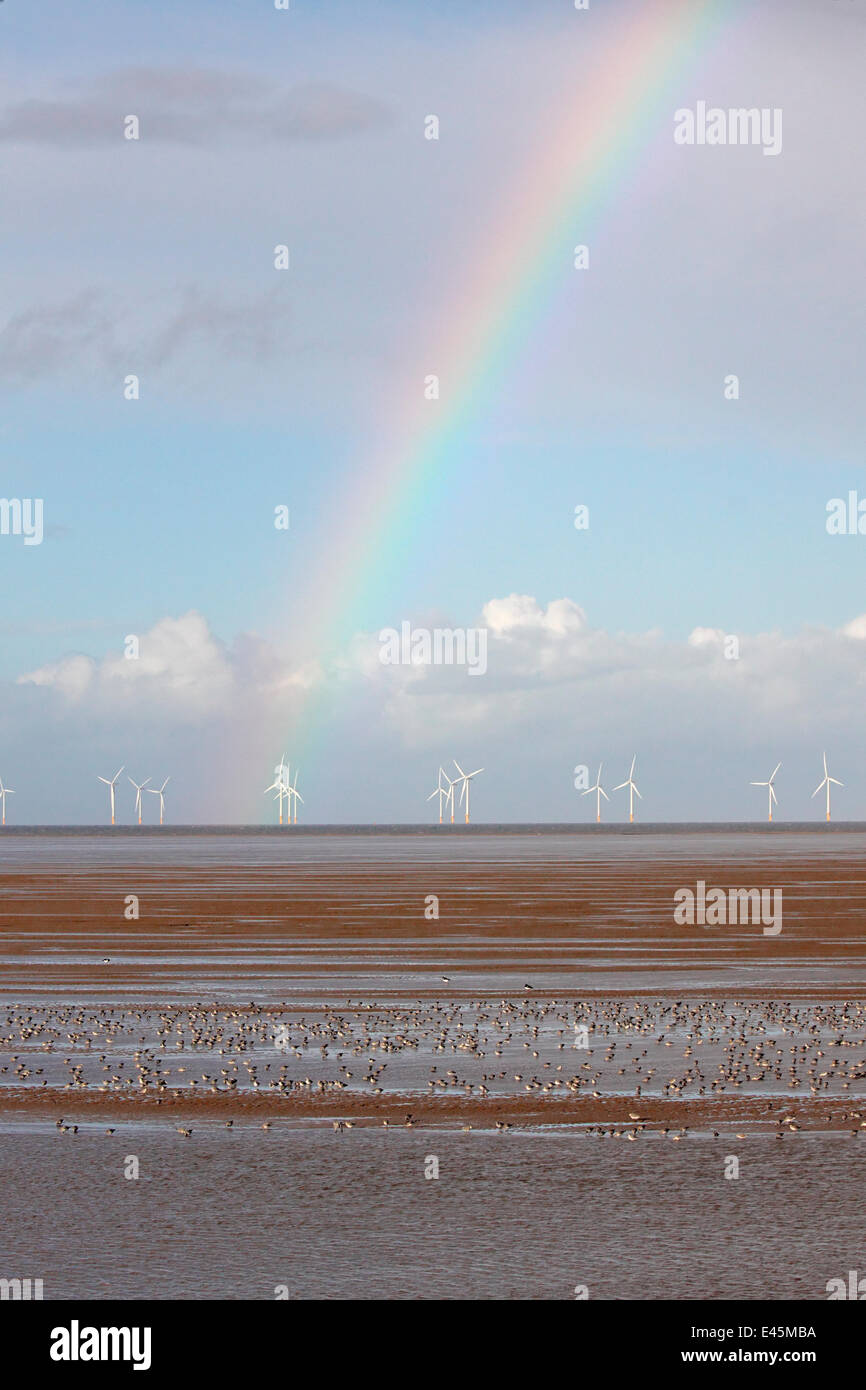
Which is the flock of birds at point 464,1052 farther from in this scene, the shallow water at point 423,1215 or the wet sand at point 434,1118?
the shallow water at point 423,1215

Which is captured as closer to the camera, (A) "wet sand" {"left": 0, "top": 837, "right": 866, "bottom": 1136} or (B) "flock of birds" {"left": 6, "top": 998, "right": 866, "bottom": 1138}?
(A) "wet sand" {"left": 0, "top": 837, "right": 866, "bottom": 1136}

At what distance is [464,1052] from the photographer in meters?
26.1

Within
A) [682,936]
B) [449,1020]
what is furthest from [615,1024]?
[682,936]

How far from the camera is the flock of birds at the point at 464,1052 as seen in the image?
2256cm

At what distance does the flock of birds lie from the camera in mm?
22562

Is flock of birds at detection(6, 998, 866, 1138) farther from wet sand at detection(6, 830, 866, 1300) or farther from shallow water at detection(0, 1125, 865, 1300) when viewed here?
shallow water at detection(0, 1125, 865, 1300)

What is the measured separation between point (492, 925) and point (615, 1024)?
25.8 m

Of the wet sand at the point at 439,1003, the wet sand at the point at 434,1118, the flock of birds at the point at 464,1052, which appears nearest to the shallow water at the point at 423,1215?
the wet sand at the point at 434,1118

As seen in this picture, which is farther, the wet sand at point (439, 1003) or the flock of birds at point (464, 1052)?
the flock of birds at point (464, 1052)

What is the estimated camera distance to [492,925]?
2163 inches

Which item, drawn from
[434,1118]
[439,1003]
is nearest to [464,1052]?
[434,1118]

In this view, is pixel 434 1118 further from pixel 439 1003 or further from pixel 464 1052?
pixel 439 1003

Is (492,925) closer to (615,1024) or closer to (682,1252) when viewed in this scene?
(615,1024)

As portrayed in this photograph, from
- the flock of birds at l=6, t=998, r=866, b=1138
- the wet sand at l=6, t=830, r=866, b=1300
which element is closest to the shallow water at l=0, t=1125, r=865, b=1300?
the wet sand at l=6, t=830, r=866, b=1300
